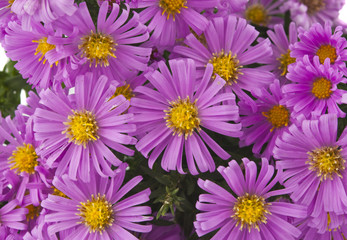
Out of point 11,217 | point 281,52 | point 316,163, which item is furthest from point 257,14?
point 11,217

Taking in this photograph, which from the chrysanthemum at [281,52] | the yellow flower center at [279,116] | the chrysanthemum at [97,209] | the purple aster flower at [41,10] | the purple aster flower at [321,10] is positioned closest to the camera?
the purple aster flower at [41,10]

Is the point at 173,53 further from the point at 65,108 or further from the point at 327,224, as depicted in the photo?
the point at 327,224

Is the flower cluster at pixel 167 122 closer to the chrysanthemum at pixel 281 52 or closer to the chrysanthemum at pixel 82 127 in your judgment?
the chrysanthemum at pixel 82 127

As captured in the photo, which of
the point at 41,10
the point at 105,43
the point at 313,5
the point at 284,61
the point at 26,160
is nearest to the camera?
the point at 41,10

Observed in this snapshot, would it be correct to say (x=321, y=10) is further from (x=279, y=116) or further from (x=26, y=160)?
(x=26, y=160)

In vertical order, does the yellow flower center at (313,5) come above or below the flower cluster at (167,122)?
above

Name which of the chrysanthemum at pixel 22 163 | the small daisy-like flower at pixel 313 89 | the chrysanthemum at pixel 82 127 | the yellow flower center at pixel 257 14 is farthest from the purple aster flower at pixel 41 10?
the yellow flower center at pixel 257 14

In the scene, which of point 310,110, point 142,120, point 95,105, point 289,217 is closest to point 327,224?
point 289,217
